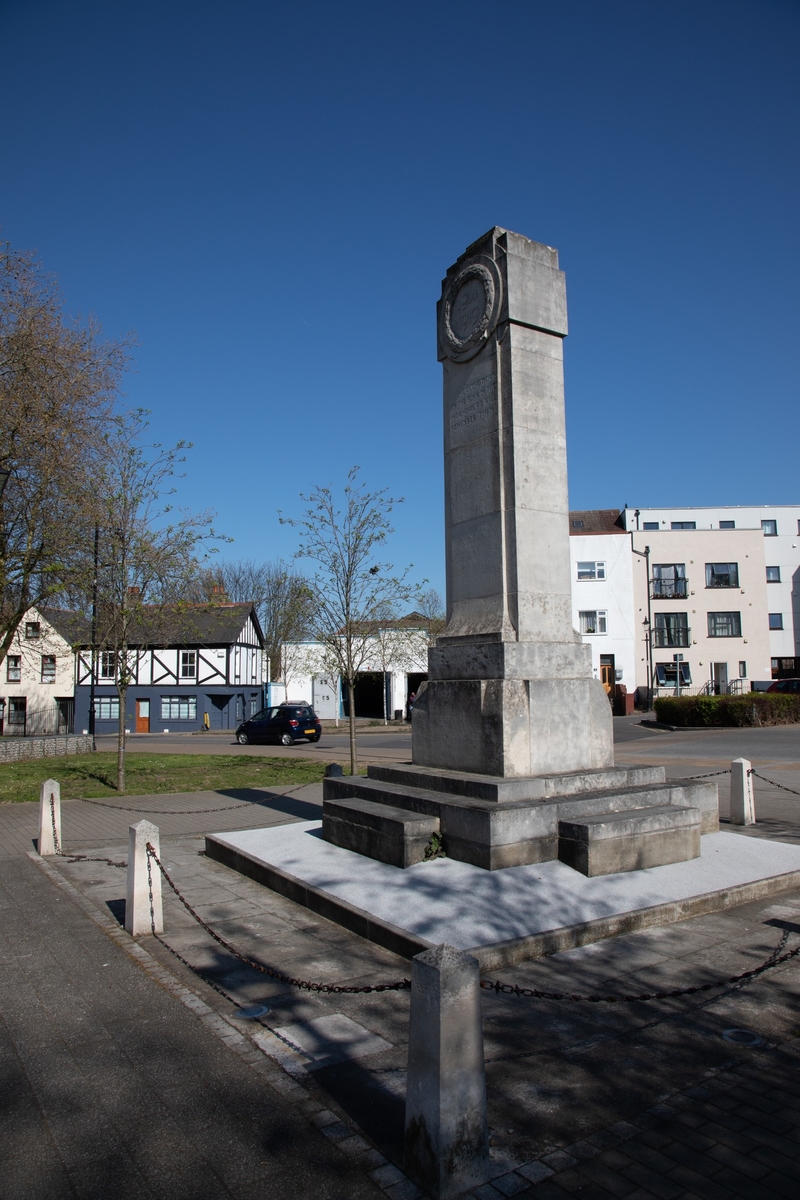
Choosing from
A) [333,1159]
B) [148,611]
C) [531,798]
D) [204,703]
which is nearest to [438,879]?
[531,798]

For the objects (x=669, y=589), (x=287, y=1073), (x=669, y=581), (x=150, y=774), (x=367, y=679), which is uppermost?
(x=669, y=581)

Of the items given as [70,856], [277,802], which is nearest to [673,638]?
[277,802]

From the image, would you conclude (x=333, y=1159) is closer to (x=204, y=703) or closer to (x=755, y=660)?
(x=204, y=703)

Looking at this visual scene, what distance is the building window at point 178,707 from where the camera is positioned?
46281 mm

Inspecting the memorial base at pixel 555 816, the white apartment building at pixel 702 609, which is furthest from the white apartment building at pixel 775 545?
the memorial base at pixel 555 816

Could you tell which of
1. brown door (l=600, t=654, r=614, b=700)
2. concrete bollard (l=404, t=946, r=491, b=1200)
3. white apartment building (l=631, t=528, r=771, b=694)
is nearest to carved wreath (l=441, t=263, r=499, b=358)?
concrete bollard (l=404, t=946, r=491, b=1200)

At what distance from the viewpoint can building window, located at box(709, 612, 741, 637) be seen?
46281 mm

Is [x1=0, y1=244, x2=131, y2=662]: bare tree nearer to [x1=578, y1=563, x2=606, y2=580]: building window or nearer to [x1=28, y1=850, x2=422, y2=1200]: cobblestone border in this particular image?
[x1=28, y1=850, x2=422, y2=1200]: cobblestone border

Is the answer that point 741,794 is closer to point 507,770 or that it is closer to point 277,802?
point 507,770

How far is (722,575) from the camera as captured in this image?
46656 millimetres

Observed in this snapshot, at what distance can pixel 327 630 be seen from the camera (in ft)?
55.4

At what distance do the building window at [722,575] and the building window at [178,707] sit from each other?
31315 mm

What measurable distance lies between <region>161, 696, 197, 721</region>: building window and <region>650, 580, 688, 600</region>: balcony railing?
1105 inches

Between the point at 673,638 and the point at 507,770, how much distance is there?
42.1 metres
